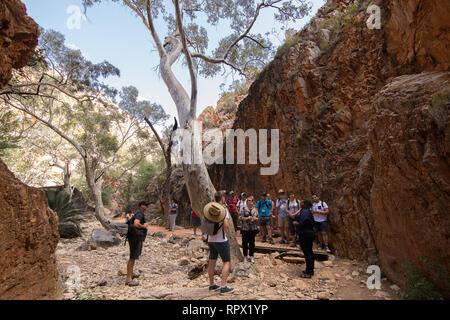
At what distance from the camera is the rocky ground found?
13.8ft

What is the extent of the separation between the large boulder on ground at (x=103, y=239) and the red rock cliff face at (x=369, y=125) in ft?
19.3

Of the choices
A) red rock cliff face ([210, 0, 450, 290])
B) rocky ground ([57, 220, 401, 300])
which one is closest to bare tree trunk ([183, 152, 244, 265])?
rocky ground ([57, 220, 401, 300])

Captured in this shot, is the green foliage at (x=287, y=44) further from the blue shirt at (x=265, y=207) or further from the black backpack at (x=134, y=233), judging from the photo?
the black backpack at (x=134, y=233)

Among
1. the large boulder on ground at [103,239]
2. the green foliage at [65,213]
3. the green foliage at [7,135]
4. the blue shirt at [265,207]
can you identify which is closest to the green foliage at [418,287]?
the blue shirt at [265,207]

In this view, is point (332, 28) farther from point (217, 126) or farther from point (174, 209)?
point (217, 126)

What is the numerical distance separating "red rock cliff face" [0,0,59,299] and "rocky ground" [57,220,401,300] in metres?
0.96

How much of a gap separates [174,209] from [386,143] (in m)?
11.2

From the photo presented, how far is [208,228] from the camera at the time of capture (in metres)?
4.24

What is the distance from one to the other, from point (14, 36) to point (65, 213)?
8448 millimetres

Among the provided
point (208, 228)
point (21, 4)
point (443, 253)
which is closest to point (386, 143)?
point (443, 253)

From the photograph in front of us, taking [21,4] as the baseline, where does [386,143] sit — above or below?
below

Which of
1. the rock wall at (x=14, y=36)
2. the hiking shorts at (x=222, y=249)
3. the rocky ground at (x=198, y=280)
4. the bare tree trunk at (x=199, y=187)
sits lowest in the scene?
the rocky ground at (x=198, y=280)

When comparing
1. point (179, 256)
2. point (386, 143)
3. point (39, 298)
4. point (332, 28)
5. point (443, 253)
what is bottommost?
point (179, 256)

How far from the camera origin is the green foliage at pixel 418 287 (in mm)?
3377
